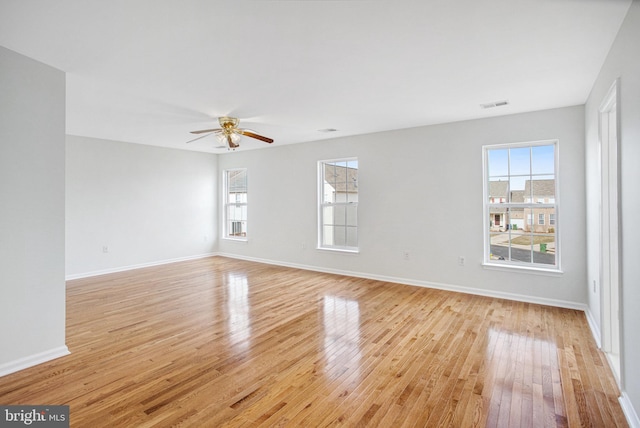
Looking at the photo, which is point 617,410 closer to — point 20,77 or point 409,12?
point 409,12

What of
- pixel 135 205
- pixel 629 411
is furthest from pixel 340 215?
pixel 629 411

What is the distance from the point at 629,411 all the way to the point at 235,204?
7.24m

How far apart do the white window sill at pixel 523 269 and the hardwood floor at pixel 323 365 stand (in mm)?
454

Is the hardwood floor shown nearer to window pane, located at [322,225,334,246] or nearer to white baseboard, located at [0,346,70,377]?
white baseboard, located at [0,346,70,377]

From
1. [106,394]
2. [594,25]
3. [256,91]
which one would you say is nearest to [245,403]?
A: [106,394]

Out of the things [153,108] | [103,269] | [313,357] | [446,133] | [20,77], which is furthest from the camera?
[103,269]

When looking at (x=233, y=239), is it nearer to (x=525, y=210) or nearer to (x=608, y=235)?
(x=525, y=210)

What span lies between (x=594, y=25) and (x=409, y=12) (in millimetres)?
1318

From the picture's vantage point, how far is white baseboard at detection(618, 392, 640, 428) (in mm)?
1808

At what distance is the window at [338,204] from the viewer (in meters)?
5.93

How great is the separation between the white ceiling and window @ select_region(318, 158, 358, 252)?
1.95 meters

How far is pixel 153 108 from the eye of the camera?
13.1 feet

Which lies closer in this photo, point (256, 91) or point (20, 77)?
point (20, 77)

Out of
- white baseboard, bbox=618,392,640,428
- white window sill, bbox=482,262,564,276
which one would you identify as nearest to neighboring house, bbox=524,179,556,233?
white window sill, bbox=482,262,564,276
